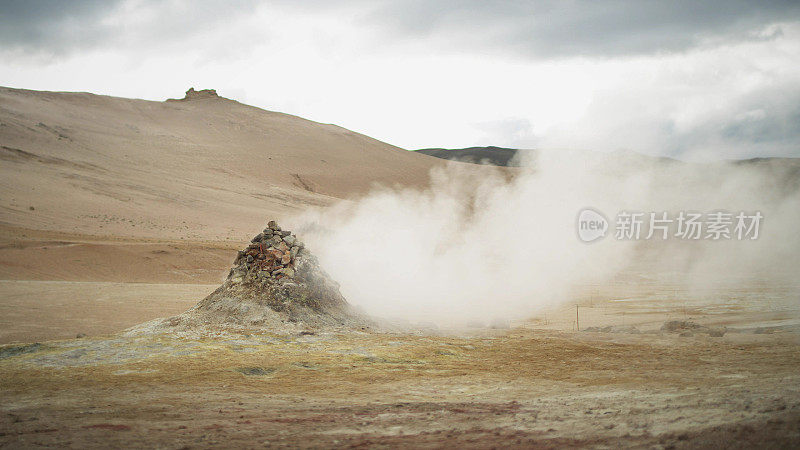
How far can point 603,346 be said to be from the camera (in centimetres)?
1305

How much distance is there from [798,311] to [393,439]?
17.8 meters

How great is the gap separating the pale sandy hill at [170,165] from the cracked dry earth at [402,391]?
99.1 feet

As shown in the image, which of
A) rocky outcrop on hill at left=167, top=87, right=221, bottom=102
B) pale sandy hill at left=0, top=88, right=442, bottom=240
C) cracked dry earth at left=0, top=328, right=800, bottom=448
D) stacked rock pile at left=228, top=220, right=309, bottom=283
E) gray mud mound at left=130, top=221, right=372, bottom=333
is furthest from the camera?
rocky outcrop on hill at left=167, top=87, right=221, bottom=102

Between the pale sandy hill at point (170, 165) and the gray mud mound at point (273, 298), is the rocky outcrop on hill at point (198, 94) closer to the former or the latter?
the pale sandy hill at point (170, 165)

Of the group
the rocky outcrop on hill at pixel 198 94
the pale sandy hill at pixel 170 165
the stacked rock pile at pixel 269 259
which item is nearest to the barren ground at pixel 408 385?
the stacked rock pile at pixel 269 259

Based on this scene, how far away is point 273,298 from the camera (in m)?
15.5

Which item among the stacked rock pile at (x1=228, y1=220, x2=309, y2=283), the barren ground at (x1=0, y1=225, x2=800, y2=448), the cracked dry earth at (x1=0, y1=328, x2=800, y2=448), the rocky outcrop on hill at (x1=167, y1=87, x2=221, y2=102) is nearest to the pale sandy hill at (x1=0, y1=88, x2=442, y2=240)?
the rocky outcrop on hill at (x1=167, y1=87, x2=221, y2=102)

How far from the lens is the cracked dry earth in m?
6.29

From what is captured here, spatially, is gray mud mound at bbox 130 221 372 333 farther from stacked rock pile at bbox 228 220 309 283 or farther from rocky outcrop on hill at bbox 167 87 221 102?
rocky outcrop on hill at bbox 167 87 221 102

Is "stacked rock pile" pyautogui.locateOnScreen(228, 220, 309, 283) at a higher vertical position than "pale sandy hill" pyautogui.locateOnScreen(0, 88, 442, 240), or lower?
lower

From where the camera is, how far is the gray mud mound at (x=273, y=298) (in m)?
14.7

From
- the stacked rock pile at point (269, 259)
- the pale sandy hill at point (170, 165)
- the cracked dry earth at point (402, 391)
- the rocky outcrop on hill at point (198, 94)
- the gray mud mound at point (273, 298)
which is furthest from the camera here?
the rocky outcrop on hill at point (198, 94)

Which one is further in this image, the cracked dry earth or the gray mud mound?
the gray mud mound

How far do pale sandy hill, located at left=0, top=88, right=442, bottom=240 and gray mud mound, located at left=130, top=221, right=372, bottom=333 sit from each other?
86.2 ft
